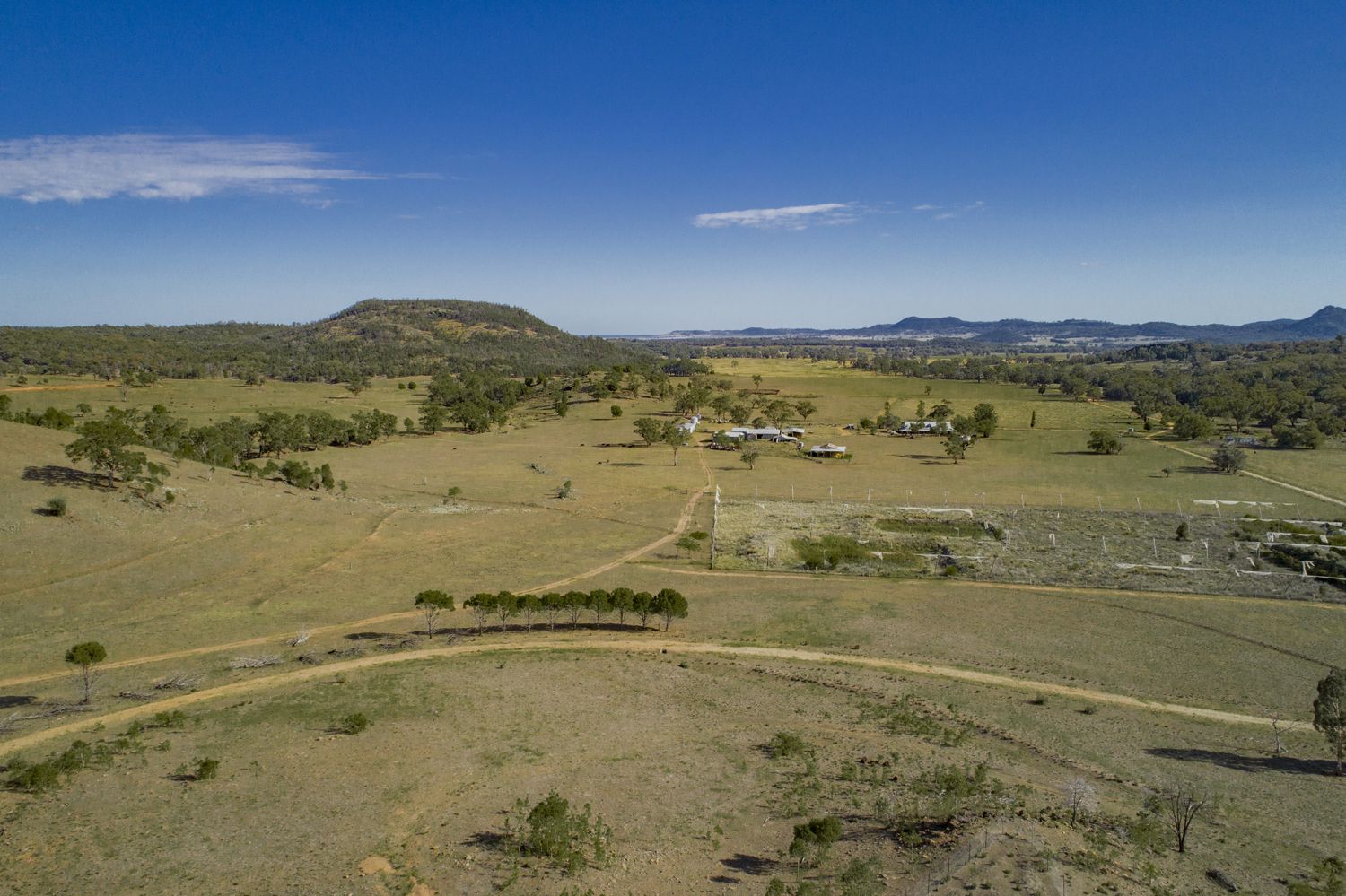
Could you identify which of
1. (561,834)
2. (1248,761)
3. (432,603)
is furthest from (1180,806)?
(432,603)

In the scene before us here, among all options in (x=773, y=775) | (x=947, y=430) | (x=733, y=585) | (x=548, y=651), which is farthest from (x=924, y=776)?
(x=947, y=430)

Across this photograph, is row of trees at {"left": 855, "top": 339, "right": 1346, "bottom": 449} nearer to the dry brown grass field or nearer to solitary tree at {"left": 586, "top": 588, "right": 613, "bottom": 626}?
the dry brown grass field

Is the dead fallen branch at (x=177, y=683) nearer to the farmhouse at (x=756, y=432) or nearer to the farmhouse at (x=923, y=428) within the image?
the farmhouse at (x=756, y=432)

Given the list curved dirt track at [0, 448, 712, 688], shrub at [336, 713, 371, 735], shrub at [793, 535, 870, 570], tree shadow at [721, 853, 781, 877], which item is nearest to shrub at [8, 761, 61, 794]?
shrub at [336, 713, 371, 735]

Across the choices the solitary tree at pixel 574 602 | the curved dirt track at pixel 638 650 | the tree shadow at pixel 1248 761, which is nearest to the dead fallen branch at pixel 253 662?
the curved dirt track at pixel 638 650

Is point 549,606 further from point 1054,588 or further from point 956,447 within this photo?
point 956,447

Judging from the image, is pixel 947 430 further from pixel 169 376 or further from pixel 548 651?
pixel 169 376
